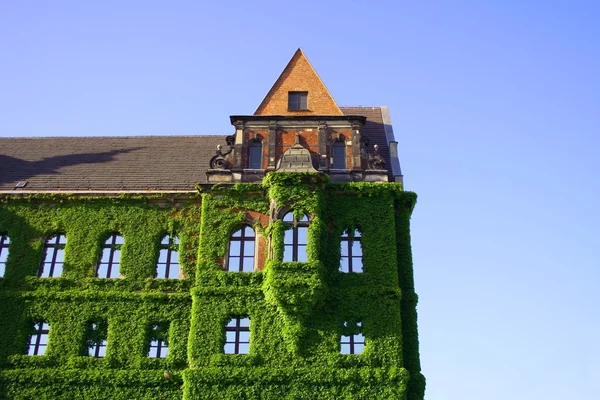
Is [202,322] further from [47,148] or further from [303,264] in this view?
[47,148]

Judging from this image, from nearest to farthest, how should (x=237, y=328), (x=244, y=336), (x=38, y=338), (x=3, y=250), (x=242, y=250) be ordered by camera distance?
(x=244, y=336), (x=237, y=328), (x=38, y=338), (x=242, y=250), (x=3, y=250)

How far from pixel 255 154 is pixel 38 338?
452 inches

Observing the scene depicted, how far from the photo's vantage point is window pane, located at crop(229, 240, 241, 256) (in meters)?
30.4

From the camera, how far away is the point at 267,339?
2795cm

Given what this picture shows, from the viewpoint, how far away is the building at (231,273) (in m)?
27.7

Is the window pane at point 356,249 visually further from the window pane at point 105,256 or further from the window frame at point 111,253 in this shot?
the window pane at point 105,256

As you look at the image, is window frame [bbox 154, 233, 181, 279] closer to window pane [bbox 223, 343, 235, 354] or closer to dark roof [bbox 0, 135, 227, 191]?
dark roof [bbox 0, 135, 227, 191]

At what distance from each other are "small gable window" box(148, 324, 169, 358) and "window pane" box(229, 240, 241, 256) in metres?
3.81

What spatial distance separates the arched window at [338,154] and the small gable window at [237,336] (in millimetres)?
7796

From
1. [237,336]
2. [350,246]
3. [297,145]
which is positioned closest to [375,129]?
[297,145]

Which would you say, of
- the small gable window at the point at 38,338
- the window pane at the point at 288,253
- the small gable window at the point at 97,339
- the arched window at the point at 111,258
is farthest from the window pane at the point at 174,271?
the small gable window at the point at 38,338

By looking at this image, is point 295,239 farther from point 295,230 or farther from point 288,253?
point 288,253

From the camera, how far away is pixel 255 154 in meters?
32.5

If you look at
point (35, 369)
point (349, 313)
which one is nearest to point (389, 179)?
point (349, 313)
